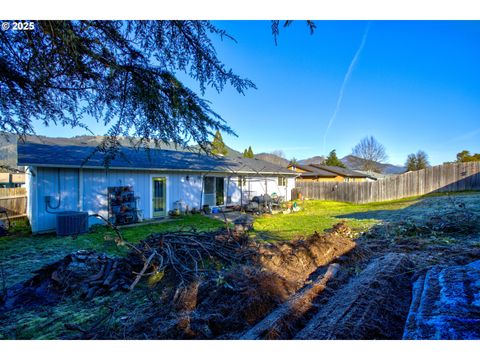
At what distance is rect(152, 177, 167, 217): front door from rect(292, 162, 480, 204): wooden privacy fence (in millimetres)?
11413

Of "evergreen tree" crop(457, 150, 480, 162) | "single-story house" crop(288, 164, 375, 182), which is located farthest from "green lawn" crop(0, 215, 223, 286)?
"evergreen tree" crop(457, 150, 480, 162)

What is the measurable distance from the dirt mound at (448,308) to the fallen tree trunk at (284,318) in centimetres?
84

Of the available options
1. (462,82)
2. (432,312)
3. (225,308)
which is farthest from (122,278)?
(462,82)

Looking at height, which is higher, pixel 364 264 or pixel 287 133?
pixel 287 133

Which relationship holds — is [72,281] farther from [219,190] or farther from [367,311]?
[219,190]

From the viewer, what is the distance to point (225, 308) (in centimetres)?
252

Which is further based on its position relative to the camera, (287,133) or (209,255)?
(287,133)

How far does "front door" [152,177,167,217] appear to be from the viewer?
11.3 m

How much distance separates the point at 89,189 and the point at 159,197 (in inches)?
119

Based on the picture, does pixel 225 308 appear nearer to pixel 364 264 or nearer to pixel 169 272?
pixel 169 272

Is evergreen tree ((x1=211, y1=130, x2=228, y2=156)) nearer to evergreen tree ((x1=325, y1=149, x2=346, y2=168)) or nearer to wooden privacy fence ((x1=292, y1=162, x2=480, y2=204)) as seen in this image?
wooden privacy fence ((x1=292, y1=162, x2=480, y2=204))

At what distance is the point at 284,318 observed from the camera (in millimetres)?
2053
